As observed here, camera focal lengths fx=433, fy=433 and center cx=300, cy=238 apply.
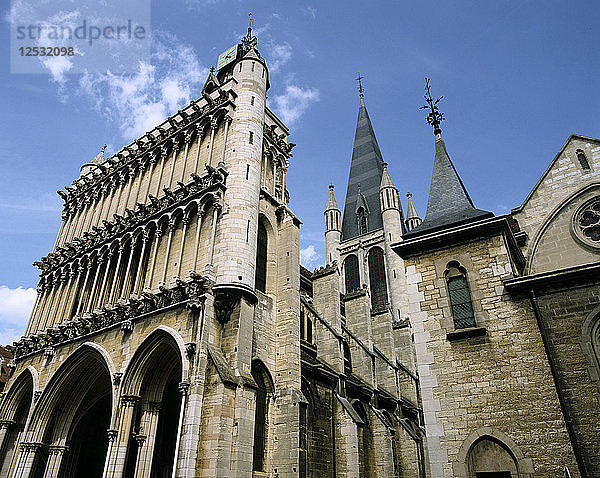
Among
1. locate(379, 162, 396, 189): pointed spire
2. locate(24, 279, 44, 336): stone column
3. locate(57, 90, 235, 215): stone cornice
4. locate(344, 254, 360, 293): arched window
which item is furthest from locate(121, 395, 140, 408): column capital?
locate(379, 162, 396, 189): pointed spire

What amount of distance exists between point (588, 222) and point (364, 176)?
34.5 m

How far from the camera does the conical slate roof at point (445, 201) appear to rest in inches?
445

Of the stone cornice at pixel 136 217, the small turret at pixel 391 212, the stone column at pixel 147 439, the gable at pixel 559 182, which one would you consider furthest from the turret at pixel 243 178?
the small turret at pixel 391 212

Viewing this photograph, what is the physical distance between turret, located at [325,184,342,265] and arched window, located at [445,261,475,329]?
90.7ft

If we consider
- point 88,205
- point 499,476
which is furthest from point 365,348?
point 88,205

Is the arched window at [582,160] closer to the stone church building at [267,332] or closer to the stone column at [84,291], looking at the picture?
the stone church building at [267,332]

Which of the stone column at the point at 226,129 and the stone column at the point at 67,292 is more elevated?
the stone column at the point at 226,129

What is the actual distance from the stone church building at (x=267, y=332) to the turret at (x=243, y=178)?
7 cm

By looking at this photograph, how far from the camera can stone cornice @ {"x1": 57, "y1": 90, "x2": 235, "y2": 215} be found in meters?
17.4

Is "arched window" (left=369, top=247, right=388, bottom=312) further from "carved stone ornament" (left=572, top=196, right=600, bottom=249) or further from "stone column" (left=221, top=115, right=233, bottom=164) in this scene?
"carved stone ornament" (left=572, top=196, right=600, bottom=249)

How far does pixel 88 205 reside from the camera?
2117 cm

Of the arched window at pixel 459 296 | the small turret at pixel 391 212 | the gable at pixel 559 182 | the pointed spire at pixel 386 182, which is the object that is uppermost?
the pointed spire at pixel 386 182

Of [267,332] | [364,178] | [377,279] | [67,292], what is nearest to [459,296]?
[267,332]

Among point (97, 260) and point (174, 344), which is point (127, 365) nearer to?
point (174, 344)
